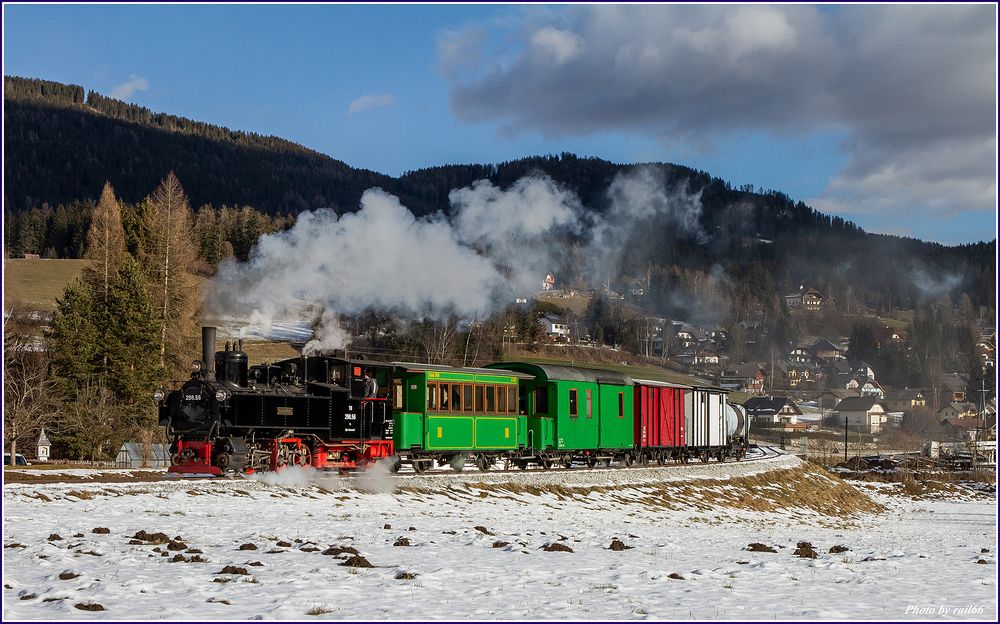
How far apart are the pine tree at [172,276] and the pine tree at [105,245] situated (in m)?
3.23

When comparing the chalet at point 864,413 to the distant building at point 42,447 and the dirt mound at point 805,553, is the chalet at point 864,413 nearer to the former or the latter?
the distant building at point 42,447

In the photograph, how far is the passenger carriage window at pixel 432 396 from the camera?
34.1m

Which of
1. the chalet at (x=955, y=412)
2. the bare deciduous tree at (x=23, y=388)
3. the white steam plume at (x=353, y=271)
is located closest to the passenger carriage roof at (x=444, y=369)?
the white steam plume at (x=353, y=271)

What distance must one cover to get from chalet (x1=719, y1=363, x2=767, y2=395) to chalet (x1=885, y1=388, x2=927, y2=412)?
21.5 m

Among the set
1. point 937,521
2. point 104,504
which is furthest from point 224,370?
point 937,521

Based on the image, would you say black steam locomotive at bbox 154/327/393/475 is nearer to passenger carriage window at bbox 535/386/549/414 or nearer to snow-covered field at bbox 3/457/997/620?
snow-covered field at bbox 3/457/997/620

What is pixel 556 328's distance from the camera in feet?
521

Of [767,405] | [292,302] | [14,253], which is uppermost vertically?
[14,253]

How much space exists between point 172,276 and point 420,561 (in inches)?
1760

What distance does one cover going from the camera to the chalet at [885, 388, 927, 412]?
569ft

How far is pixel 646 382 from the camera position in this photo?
4581 cm

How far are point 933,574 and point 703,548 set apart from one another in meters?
5.27

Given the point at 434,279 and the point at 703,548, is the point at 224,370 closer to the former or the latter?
the point at 703,548

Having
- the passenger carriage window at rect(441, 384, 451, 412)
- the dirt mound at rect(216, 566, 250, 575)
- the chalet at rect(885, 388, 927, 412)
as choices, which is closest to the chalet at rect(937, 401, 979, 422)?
the chalet at rect(885, 388, 927, 412)
